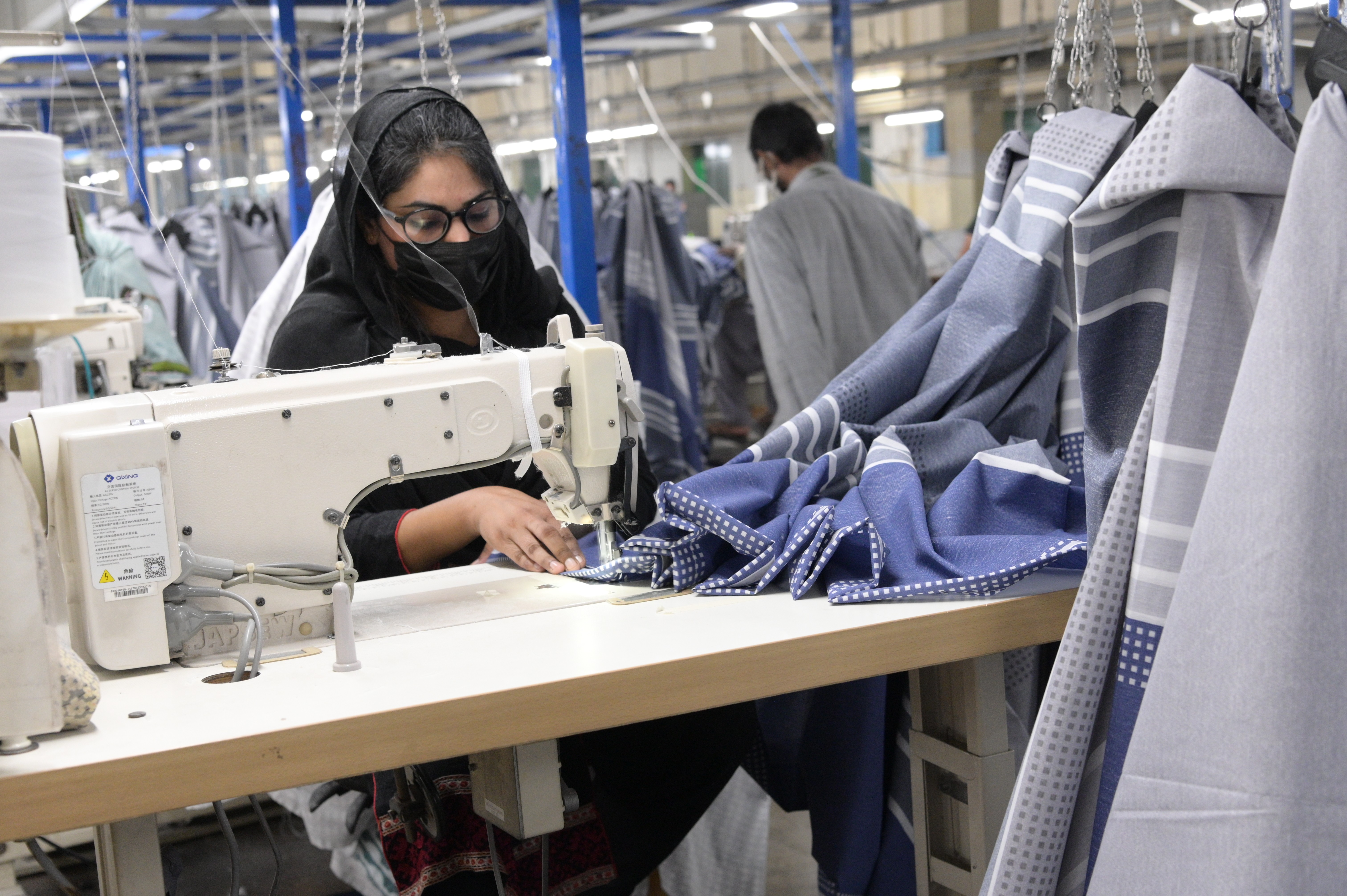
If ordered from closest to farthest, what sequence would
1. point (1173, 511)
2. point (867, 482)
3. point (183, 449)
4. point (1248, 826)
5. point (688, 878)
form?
1. point (1248, 826)
2. point (1173, 511)
3. point (183, 449)
4. point (867, 482)
5. point (688, 878)

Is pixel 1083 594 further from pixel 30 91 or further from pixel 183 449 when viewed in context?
pixel 30 91

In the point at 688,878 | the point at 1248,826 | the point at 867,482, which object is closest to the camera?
the point at 1248,826

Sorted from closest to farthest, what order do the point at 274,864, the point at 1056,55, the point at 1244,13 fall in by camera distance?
the point at 1056,55, the point at 274,864, the point at 1244,13

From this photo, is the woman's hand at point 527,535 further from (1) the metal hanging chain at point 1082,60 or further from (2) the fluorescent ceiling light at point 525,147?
(2) the fluorescent ceiling light at point 525,147

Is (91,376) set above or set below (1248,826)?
above

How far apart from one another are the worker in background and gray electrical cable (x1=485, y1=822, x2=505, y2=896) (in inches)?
90.2

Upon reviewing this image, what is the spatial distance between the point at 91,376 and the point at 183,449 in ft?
6.92

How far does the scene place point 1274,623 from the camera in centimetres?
90

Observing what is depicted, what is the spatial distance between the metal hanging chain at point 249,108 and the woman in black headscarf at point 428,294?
313 cm

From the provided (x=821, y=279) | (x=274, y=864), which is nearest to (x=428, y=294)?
(x=274, y=864)

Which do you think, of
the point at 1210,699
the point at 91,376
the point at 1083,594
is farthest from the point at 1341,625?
the point at 91,376

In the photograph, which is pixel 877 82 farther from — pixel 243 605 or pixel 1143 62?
pixel 243 605

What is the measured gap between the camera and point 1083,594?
3.59ft

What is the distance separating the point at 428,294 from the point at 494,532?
409mm
